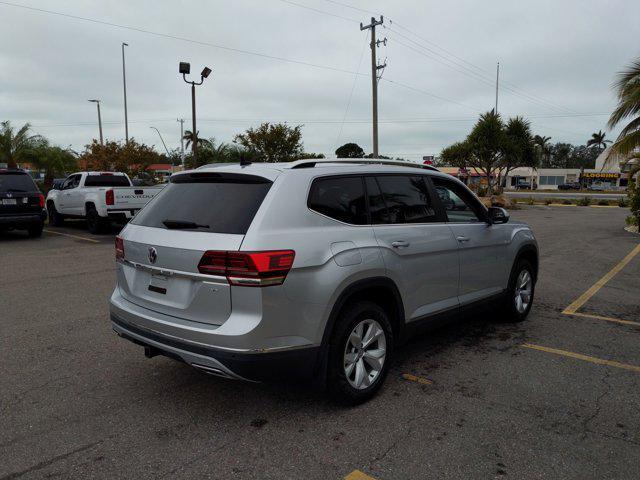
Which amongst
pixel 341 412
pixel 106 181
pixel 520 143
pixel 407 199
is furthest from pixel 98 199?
pixel 520 143

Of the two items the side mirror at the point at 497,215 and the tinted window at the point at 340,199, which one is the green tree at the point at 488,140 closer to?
the side mirror at the point at 497,215

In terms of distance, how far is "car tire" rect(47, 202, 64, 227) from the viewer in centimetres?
1689

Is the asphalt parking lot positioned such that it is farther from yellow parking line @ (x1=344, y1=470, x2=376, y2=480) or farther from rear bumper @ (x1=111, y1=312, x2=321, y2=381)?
rear bumper @ (x1=111, y1=312, x2=321, y2=381)

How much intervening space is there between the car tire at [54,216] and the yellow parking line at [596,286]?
15.8 meters

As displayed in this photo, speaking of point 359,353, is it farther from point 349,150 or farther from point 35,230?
point 349,150

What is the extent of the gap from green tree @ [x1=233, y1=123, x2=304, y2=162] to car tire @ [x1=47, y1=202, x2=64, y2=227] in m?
15.7

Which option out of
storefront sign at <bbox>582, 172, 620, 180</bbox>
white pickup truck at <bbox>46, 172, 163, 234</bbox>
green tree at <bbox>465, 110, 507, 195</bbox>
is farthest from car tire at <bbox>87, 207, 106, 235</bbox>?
storefront sign at <bbox>582, 172, 620, 180</bbox>

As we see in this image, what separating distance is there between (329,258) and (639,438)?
231cm

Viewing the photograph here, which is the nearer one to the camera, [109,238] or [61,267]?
[61,267]

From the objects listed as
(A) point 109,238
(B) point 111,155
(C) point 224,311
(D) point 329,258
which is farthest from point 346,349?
(B) point 111,155

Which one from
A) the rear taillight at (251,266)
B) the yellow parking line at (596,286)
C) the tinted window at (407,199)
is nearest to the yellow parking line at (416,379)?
the tinted window at (407,199)

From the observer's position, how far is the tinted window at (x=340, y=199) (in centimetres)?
351

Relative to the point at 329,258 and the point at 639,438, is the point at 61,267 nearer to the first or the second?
the point at 329,258

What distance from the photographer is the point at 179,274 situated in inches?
129
